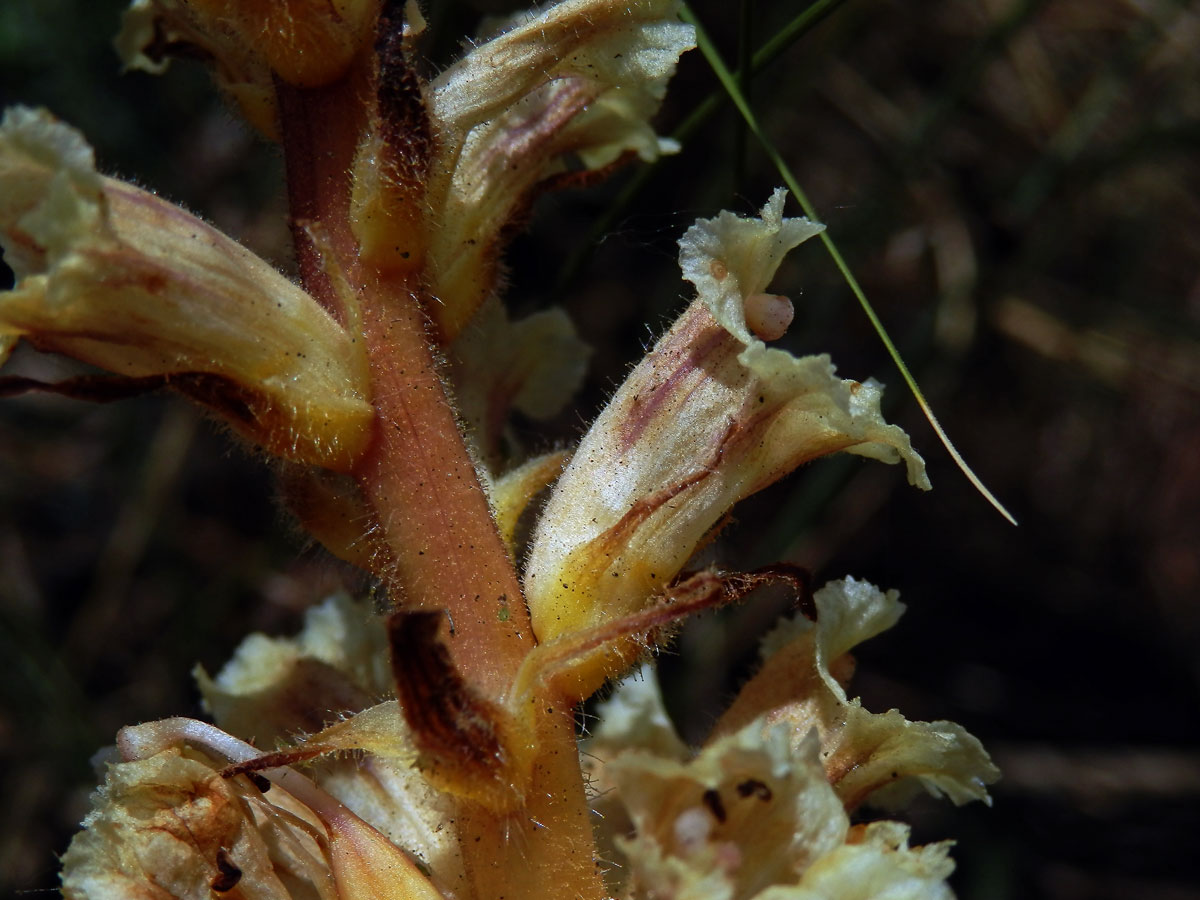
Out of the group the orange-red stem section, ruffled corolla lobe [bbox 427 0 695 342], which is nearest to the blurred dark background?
ruffled corolla lobe [bbox 427 0 695 342]

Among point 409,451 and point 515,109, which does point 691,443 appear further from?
point 515,109

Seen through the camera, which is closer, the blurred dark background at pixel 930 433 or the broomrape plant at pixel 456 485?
the broomrape plant at pixel 456 485

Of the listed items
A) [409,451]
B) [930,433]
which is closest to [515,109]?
[409,451]

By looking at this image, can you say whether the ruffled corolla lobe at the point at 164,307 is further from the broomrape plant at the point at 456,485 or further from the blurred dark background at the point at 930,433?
the blurred dark background at the point at 930,433

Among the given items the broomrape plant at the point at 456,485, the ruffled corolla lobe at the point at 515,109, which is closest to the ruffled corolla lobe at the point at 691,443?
the broomrape plant at the point at 456,485

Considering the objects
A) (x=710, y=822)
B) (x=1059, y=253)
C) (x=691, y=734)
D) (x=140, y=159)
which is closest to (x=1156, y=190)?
(x=1059, y=253)

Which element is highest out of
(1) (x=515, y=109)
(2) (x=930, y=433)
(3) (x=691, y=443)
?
(1) (x=515, y=109)
